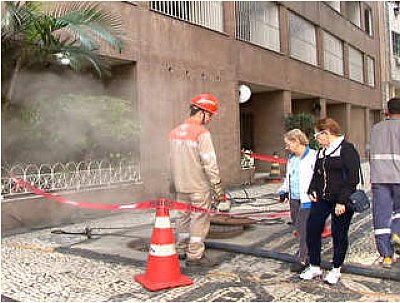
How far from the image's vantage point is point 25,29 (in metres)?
6.38

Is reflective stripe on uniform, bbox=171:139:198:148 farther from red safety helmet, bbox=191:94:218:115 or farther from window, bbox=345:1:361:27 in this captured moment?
window, bbox=345:1:361:27

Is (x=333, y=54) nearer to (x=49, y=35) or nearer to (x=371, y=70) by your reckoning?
(x=371, y=70)

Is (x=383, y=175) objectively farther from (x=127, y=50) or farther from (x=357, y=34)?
(x=357, y=34)

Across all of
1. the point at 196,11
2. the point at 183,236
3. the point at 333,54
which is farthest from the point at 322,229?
the point at 333,54

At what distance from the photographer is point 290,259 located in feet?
13.8

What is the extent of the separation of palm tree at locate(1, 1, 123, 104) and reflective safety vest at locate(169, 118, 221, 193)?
11.3ft

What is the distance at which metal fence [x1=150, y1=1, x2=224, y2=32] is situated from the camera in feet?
32.7

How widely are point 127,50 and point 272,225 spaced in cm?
473

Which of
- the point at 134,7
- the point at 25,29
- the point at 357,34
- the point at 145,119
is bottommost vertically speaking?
the point at 145,119

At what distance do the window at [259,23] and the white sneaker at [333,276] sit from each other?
9865 mm

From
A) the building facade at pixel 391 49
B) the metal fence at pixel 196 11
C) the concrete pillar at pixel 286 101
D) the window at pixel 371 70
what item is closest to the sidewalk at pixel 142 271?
the metal fence at pixel 196 11

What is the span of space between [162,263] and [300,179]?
4.83ft

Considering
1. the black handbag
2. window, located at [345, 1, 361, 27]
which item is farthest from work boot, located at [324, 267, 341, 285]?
window, located at [345, 1, 361, 27]

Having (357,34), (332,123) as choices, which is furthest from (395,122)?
(357,34)
